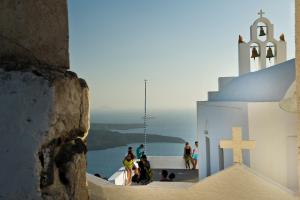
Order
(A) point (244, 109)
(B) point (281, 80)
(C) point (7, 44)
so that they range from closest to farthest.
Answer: (C) point (7, 44), (A) point (244, 109), (B) point (281, 80)

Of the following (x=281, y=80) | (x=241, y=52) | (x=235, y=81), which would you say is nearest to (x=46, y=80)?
(x=281, y=80)

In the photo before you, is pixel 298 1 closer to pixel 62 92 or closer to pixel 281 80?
pixel 62 92

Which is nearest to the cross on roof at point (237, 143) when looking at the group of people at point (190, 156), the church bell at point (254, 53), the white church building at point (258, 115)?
the white church building at point (258, 115)

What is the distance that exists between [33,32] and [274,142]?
762 centimetres

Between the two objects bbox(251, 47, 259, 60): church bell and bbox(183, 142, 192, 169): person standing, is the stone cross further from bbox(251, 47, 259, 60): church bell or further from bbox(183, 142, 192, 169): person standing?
bbox(183, 142, 192, 169): person standing

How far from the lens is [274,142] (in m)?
7.82

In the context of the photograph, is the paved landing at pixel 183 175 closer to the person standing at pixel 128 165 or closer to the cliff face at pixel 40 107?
the person standing at pixel 128 165

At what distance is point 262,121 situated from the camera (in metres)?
7.98

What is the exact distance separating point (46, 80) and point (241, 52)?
33.8 feet

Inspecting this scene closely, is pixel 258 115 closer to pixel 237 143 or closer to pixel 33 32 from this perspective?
pixel 237 143

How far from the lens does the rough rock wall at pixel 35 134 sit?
84 cm

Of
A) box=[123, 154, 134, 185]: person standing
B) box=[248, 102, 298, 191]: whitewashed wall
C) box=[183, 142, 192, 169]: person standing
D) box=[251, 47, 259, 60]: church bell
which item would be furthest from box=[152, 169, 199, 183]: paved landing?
box=[251, 47, 259, 60]: church bell

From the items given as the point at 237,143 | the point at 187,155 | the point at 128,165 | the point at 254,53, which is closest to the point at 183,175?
the point at 187,155

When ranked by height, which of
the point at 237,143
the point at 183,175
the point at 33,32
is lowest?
the point at 183,175
